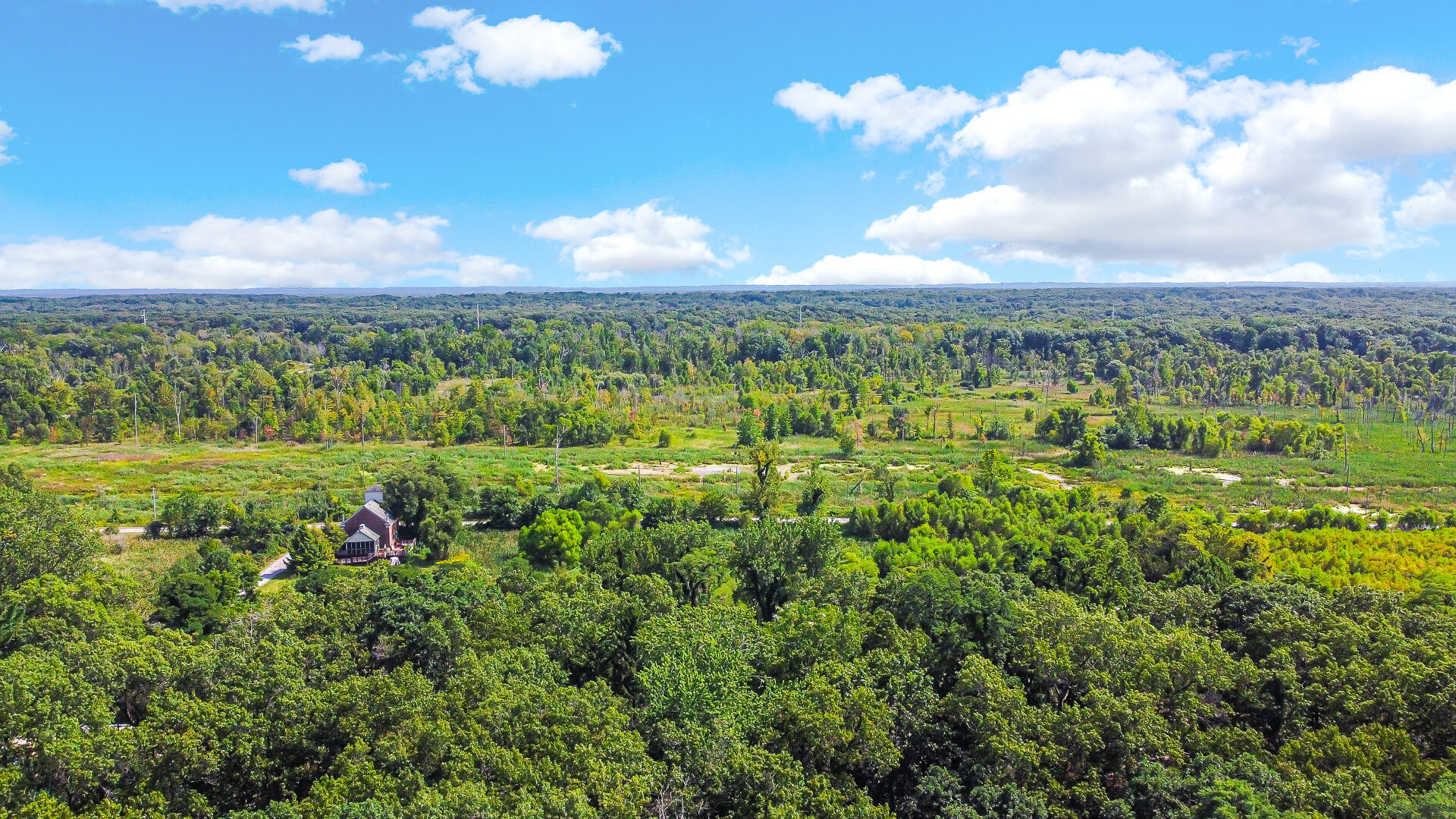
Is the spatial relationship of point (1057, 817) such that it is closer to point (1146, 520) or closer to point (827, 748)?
point (827, 748)

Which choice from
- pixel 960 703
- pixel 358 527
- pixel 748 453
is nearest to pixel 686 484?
pixel 748 453

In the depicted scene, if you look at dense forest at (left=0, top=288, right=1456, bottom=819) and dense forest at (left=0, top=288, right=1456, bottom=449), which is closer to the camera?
dense forest at (left=0, top=288, right=1456, bottom=819)

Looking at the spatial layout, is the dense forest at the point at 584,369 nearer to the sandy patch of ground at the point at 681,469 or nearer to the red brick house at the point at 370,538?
the sandy patch of ground at the point at 681,469

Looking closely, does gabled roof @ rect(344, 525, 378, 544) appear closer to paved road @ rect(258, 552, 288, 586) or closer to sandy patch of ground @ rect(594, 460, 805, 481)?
paved road @ rect(258, 552, 288, 586)

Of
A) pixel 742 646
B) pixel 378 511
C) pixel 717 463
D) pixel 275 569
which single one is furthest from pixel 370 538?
pixel 717 463

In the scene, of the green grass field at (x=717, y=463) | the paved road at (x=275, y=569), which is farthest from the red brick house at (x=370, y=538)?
the green grass field at (x=717, y=463)

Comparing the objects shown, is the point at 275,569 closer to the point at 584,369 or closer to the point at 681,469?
the point at 681,469

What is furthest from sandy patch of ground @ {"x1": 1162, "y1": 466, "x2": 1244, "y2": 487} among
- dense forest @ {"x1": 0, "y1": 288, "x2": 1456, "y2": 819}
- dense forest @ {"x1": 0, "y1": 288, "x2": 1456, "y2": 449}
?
dense forest @ {"x1": 0, "y1": 288, "x2": 1456, "y2": 449}
